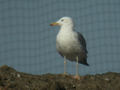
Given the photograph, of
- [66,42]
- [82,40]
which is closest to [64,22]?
[82,40]

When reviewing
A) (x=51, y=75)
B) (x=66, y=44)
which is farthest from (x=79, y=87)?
(x=66, y=44)

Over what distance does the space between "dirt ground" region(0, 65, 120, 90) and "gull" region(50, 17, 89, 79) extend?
96 centimetres

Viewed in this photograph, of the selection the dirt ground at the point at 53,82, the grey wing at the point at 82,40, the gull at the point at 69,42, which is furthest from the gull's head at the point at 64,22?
the dirt ground at the point at 53,82

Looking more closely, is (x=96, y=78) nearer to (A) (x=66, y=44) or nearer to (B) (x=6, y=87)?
(A) (x=66, y=44)

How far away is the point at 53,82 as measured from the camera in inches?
316

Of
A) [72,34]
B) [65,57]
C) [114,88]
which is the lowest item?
[114,88]

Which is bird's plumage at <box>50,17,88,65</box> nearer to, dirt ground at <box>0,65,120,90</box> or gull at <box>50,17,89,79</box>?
gull at <box>50,17,89,79</box>

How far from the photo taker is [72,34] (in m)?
10.6

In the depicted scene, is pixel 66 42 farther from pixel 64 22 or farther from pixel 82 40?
pixel 64 22

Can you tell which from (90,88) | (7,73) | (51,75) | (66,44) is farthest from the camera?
(66,44)

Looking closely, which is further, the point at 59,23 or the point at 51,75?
the point at 59,23

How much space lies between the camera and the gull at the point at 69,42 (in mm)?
10500

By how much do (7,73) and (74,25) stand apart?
317 centimetres

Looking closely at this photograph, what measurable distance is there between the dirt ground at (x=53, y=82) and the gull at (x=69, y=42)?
0.96 metres
